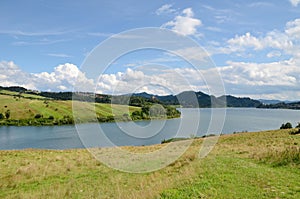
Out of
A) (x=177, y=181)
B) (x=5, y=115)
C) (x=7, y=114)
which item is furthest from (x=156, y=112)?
(x=5, y=115)

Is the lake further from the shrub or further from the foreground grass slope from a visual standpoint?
the shrub

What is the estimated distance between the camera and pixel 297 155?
12422 millimetres

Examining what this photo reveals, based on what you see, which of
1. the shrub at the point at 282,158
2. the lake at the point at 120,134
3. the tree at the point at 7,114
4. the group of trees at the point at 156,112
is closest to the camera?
the shrub at the point at 282,158

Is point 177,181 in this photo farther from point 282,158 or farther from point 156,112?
point 156,112

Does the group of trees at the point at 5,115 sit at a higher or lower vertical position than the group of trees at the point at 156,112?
lower

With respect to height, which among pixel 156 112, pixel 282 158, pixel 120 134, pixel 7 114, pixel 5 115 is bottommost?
pixel 120 134

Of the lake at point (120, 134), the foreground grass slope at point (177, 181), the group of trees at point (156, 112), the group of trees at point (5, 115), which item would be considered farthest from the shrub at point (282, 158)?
the group of trees at point (5, 115)

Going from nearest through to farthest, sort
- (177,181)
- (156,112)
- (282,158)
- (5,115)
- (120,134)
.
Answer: (177,181), (282,158), (156,112), (120,134), (5,115)

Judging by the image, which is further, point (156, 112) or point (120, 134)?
point (120, 134)

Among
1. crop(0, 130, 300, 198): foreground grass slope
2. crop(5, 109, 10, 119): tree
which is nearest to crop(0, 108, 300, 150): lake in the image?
crop(0, 130, 300, 198): foreground grass slope

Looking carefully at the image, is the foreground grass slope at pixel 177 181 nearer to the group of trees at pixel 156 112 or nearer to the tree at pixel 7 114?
the group of trees at pixel 156 112

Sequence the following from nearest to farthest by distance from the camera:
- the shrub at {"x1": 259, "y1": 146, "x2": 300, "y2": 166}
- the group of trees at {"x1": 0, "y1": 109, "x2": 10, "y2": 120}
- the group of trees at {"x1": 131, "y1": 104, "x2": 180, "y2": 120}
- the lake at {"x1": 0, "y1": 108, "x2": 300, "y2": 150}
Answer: the shrub at {"x1": 259, "y1": 146, "x2": 300, "y2": 166}
the lake at {"x1": 0, "y1": 108, "x2": 300, "y2": 150}
the group of trees at {"x1": 131, "y1": 104, "x2": 180, "y2": 120}
the group of trees at {"x1": 0, "y1": 109, "x2": 10, "y2": 120}

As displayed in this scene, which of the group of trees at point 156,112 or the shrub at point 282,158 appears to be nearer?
the shrub at point 282,158

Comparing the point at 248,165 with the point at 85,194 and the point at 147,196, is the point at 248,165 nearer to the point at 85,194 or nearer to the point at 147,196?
the point at 147,196
